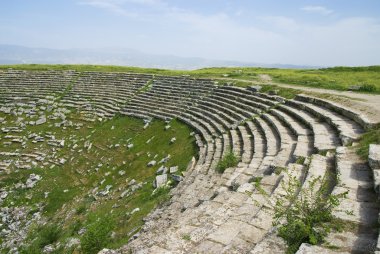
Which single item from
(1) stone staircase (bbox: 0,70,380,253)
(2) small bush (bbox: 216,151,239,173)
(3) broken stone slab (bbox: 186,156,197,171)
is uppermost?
(1) stone staircase (bbox: 0,70,380,253)

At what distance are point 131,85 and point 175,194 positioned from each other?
26.2 metres

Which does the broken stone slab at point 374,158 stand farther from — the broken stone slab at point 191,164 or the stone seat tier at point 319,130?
the broken stone slab at point 191,164

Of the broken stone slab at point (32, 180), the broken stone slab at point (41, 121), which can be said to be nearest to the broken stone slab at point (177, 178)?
the broken stone slab at point (32, 180)

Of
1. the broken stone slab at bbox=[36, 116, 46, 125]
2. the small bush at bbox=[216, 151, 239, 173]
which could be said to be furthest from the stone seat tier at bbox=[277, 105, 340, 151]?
the broken stone slab at bbox=[36, 116, 46, 125]

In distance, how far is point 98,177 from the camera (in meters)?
19.9

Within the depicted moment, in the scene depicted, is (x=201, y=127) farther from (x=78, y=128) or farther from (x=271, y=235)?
(x=271, y=235)

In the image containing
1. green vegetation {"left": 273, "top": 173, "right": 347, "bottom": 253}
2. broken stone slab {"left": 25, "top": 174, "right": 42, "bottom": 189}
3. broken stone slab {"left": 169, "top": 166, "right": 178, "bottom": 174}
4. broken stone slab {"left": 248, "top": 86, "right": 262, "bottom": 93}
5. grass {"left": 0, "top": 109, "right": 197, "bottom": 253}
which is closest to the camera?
green vegetation {"left": 273, "top": 173, "right": 347, "bottom": 253}

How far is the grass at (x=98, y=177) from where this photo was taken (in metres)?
12.8

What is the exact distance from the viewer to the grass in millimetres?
12836

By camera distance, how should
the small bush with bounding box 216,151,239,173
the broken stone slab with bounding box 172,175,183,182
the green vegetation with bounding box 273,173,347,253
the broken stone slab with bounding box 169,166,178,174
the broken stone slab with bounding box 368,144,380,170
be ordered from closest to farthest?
the green vegetation with bounding box 273,173,347,253 < the broken stone slab with bounding box 368,144,380,170 < the small bush with bounding box 216,151,239,173 < the broken stone slab with bounding box 172,175,183,182 < the broken stone slab with bounding box 169,166,178,174

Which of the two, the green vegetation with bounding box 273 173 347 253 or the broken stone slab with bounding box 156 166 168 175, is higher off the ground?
the green vegetation with bounding box 273 173 347 253

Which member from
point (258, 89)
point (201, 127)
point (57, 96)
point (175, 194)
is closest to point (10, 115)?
point (57, 96)

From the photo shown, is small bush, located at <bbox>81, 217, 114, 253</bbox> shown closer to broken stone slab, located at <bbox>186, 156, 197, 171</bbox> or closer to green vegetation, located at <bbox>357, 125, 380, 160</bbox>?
broken stone slab, located at <bbox>186, 156, 197, 171</bbox>

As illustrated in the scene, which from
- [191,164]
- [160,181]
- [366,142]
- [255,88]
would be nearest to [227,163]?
[191,164]
